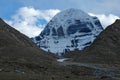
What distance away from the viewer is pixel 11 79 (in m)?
58.8

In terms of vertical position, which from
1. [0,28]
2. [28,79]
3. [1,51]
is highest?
[0,28]

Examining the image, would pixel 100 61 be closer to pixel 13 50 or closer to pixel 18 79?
pixel 13 50

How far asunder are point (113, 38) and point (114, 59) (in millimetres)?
31182

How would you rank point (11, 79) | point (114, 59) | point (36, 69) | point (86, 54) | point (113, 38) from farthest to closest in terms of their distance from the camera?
point (113, 38) → point (86, 54) → point (114, 59) → point (36, 69) → point (11, 79)

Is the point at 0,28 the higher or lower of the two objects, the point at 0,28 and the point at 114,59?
the higher

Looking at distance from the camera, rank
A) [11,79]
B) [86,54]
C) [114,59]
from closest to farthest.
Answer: [11,79]
[114,59]
[86,54]

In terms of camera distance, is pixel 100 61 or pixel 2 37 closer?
pixel 100 61

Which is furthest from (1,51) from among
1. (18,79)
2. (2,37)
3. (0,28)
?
(18,79)

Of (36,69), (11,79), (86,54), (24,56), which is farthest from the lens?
(86,54)

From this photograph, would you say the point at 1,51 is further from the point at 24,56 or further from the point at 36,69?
the point at 36,69

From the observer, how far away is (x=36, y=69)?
98.6 meters

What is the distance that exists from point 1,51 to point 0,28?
4021 centimetres

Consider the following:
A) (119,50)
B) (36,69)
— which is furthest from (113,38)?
(36,69)

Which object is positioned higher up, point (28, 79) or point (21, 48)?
point (21, 48)
